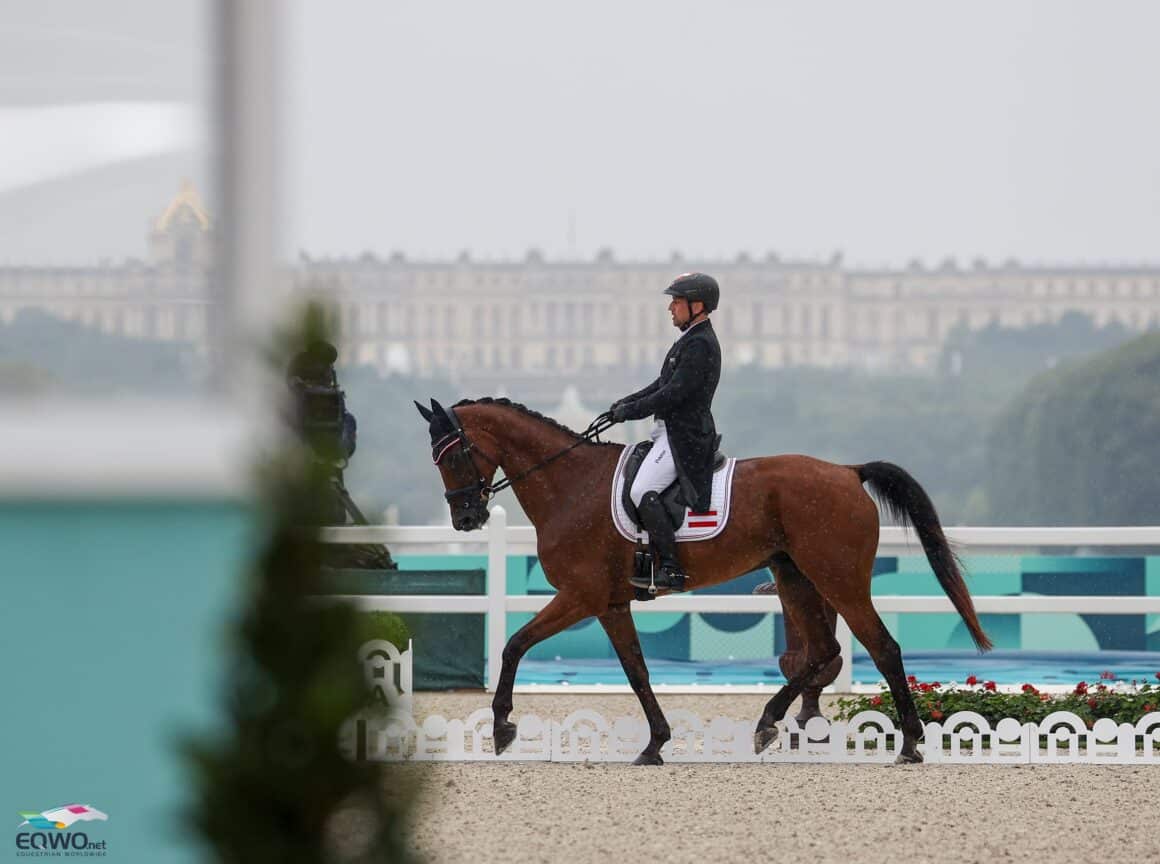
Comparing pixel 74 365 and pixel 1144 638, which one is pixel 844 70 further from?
pixel 74 365

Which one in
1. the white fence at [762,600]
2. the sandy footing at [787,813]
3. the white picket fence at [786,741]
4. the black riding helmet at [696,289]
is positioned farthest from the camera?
the white fence at [762,600]

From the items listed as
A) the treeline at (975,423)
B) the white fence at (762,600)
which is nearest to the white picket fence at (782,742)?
the white fence at (762,600)

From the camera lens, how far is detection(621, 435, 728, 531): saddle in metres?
7.60

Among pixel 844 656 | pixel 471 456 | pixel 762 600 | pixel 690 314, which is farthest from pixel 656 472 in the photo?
pixel 762 600

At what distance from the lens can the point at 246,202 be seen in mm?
3641

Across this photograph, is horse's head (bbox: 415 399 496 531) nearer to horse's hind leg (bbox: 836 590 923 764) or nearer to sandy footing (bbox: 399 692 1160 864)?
sandy footing (bbox: 399 692 1160 864)

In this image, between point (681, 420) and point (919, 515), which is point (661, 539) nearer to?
point (681, 420)

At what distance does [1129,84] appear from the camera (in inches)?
3403

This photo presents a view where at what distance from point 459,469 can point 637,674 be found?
1.18m

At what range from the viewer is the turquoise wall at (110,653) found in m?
3.61

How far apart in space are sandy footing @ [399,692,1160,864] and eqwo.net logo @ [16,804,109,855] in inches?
55.5

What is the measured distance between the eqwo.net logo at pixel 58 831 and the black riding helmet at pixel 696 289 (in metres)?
4.34

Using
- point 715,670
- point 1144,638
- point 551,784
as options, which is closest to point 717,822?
point 551,784

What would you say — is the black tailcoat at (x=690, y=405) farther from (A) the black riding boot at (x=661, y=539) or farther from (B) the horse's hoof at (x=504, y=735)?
(B) the horse's hoof at (x=504, y=735)
